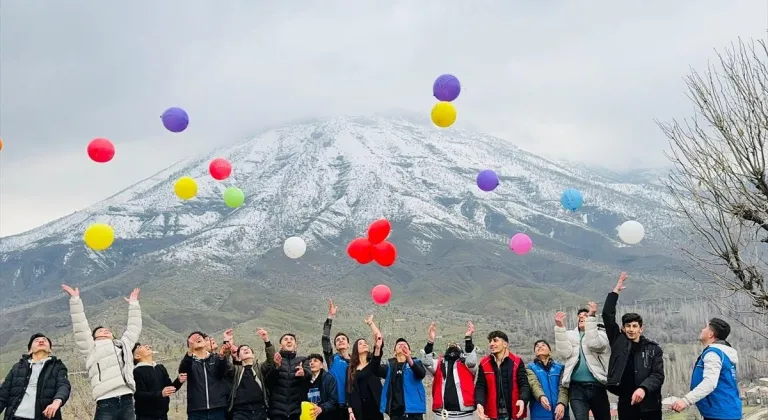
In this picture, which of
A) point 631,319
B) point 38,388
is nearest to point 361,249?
point 631,319

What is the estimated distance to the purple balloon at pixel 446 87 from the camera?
1266cm

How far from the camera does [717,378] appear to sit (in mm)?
7285

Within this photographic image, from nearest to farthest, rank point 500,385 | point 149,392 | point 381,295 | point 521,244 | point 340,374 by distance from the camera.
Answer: point 500,385, point 149,392, point 340,374, point 381,295, point 521,244

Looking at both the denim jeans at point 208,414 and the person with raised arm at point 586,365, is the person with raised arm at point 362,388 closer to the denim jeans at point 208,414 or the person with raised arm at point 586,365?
the denim jeans at point 208,414

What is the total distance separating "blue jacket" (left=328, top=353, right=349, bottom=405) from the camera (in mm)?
9414

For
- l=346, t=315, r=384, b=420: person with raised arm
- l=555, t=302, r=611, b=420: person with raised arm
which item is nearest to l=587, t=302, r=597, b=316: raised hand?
l=555, t=302, r=611, b=420: person with raised arm

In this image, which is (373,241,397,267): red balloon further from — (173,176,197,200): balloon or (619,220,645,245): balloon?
(173,176,197,200): balloon

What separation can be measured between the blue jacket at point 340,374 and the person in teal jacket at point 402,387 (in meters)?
0.57

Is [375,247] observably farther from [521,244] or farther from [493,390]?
[493,390]

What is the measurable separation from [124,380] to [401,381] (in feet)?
11.0

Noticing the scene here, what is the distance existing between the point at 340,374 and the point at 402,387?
0.92 metres

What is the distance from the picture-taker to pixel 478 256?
7687 inches

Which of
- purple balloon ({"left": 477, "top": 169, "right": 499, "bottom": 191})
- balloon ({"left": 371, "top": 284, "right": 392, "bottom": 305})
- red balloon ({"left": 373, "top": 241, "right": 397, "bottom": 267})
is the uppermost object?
purple balloon ({"left": 477, "top": 169, "right": 499, "bottom": 191})

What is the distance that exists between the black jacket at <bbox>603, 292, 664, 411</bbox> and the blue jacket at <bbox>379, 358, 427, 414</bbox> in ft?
7.49
